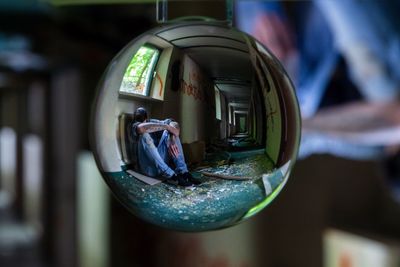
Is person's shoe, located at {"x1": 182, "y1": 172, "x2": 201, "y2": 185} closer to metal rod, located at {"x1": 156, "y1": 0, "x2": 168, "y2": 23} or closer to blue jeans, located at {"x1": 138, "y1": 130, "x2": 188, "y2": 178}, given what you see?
blue jeans, located at {"x1": 138, "y1": 130, "x2": 188, "y2": 178}

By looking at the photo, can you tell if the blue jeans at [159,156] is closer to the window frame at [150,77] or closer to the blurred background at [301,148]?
the window frame at [150,77]

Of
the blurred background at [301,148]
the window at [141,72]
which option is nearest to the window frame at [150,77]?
the window at [141,72]

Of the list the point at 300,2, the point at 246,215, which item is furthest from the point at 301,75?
the point at 246,215

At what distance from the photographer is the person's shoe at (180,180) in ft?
1.35

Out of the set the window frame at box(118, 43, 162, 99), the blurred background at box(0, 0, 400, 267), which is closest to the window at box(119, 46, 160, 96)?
the window frame at box(118, 43, 162, 99)

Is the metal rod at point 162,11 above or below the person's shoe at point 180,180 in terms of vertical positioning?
above

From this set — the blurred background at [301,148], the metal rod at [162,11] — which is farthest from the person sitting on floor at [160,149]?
the blurred background at [301,148]

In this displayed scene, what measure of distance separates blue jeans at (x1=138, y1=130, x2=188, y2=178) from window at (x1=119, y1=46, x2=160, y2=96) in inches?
1.3

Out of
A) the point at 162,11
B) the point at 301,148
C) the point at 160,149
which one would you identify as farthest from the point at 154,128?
the point at 301,148

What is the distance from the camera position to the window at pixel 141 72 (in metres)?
0.41

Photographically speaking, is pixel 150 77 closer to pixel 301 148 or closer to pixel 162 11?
pixel 162 11

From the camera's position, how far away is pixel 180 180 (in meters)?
0.41

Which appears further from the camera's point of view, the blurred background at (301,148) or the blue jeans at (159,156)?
the blurred background at (301,148)

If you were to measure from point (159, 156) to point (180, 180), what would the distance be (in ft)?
0.08
